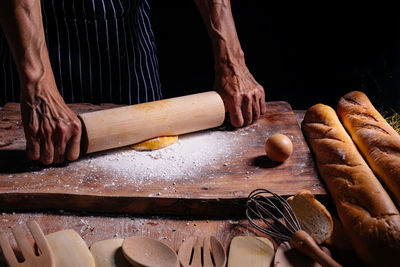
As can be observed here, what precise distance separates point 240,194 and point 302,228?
0.84 feet

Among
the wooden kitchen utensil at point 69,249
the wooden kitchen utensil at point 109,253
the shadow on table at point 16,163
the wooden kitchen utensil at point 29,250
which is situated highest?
the shadow on table at point 16,163

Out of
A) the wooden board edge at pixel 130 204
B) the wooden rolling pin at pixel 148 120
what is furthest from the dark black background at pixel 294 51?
the wooden board edge at pixel 130 204

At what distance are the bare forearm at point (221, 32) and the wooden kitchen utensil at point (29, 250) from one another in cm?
120

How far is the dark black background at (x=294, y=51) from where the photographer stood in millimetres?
2803

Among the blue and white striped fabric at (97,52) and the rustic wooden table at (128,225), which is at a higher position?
the blue and white striped fabric at (97,52)

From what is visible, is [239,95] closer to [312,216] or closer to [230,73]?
[230,73]

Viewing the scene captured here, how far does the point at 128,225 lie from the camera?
155cm

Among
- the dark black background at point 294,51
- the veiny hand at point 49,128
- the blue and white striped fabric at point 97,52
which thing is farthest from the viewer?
the dark black background at point 294,51

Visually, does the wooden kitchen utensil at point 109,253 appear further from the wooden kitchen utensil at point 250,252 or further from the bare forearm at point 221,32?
the bare forearm at point 221,32

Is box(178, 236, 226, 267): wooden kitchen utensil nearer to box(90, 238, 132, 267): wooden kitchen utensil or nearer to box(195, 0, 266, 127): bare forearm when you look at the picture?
box(90, 238, 132, 267): wooden kitchen utensil

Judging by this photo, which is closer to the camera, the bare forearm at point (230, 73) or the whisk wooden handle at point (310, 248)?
the whisk wooden handle at point (310, 248)

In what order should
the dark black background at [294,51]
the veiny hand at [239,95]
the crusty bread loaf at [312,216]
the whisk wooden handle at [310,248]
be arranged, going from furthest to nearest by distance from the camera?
the dark black background at [294,51] → the veiny hand at [239,95] → the crusty bread loaf at [312,216] → the whisk wooden handle at [310,248]

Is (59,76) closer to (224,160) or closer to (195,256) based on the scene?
(224,160)

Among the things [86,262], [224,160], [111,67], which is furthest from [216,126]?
[86,262]
